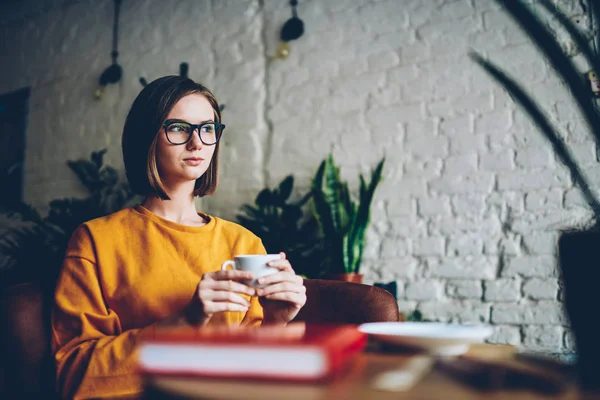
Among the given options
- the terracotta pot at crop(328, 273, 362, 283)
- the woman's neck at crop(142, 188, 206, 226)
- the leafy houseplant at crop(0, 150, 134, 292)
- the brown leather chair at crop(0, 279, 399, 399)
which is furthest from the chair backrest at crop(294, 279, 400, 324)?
the leafy houseplant at crop(0, 150, 134, 292)

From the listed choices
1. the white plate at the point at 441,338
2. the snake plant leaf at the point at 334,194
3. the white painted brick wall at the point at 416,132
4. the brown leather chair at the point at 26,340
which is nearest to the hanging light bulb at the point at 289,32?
the white painted brick wall at the point at 416,132

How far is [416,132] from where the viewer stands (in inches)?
93.5

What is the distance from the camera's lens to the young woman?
0.99 m

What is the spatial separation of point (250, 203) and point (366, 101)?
92 cm

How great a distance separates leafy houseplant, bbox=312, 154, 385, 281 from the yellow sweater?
82cm

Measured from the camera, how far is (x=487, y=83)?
224 centimetres

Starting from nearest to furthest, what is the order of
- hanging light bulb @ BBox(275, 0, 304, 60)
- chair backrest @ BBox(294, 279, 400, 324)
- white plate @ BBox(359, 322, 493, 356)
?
white plate @ BBox(359, 322, 493, 356)
chair backrest @ BBox(294, 279, 400, 324)
hanging light bulb @ BBox(275, 0, 304, 60)

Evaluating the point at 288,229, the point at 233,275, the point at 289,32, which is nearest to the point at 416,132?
the point at 288,229

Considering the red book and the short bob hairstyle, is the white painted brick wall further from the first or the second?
the red book

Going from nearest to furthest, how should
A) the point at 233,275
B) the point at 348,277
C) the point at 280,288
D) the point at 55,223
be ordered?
1. the point at 233,275
2. the point at 280,288
3. the point at 348,277
4. the point at 55,223

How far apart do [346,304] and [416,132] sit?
1310 millimetres

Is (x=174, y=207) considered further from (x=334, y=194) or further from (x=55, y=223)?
(x=55, y=223)

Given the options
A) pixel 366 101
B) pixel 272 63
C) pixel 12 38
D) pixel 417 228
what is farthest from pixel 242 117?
pixel 12 38

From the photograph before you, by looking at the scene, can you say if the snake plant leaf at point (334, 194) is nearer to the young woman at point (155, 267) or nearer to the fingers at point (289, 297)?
the young woman at point (155, 267)
